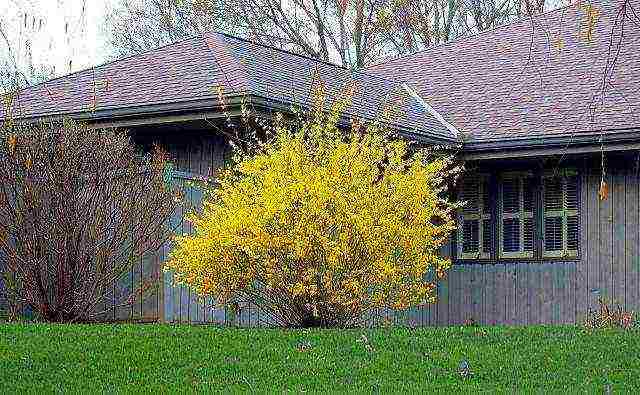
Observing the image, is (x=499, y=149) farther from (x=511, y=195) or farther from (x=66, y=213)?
(x=66, y=213)

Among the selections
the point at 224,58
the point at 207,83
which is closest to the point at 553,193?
the point at 224,58

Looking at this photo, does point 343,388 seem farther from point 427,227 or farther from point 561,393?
point 427,227

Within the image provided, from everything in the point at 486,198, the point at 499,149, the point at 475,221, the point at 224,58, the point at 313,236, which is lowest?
the point at 313,236

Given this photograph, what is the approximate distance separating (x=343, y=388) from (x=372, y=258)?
3.84 meters

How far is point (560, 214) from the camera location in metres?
Result: 16.2

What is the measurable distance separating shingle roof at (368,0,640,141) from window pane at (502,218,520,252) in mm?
1167

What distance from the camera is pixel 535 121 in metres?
16.7

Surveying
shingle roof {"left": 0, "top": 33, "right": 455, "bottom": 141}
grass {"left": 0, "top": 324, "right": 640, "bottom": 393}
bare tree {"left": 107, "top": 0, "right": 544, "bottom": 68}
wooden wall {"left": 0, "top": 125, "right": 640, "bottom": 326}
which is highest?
bare tree {"left": 107, "top": 0, "right": 544, "bottom": 68}

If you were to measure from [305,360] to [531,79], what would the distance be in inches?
391

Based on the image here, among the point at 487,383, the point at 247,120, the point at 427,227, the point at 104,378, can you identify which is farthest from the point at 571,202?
the point at 104,378

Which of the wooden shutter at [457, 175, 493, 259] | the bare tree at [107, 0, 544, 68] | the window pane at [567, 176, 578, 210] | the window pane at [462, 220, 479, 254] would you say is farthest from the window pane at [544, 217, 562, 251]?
the bare tree at [107, 0, 544, 68]

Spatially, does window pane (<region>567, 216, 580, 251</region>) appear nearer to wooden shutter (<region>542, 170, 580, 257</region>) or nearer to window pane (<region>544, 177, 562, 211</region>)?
wooden shutter (<region>542, 170, 580, 257</region>)

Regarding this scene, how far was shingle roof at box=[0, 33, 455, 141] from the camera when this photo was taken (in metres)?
14.5

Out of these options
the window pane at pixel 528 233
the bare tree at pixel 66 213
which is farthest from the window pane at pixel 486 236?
the bare tree at pixel 66 213
